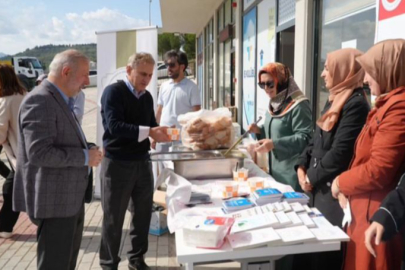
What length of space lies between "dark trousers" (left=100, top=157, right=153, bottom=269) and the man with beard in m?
1.50

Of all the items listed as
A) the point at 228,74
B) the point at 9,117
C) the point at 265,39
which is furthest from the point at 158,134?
the point at 228,74

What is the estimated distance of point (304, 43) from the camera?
367 cm

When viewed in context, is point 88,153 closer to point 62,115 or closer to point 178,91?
point 62,115

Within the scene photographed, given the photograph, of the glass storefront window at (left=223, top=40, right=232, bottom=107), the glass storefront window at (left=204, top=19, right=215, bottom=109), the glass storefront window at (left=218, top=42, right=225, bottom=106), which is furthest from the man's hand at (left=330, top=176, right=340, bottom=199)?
the glass storefront window at (left=204, top=19, right=215, bottom=109)

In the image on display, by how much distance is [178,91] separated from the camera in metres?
4.39

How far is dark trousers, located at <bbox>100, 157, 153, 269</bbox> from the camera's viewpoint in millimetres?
2713

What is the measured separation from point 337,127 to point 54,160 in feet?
4.83

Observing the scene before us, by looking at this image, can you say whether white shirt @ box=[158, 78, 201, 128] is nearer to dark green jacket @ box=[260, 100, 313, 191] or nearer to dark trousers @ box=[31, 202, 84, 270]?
dark green jacket @ box=[260, 100, 313, 191]

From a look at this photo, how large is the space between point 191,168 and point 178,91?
208 centimetres

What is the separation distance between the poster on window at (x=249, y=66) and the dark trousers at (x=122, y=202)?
3.68 meters

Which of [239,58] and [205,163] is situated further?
[239,58]

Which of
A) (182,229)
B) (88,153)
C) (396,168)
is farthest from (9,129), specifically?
(396,168)

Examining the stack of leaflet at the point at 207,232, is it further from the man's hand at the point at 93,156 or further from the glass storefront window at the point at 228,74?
the glass storefront window at the point at 228,74

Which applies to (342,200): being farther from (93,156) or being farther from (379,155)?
(93,156)
